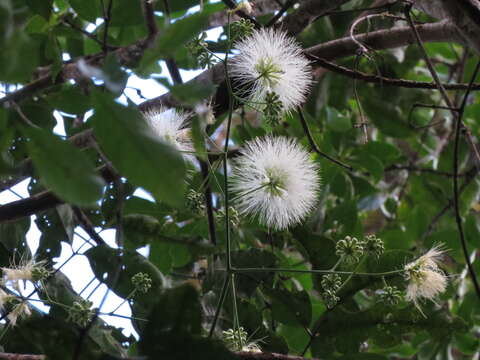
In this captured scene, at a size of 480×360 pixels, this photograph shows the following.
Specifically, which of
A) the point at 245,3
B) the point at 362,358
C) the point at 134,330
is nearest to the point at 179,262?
the point at 134,330

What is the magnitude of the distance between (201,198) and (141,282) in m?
0.21

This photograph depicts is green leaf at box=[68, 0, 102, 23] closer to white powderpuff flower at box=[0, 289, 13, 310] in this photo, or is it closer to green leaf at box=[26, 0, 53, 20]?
green leaf at box=[26, 0, 53, 20]

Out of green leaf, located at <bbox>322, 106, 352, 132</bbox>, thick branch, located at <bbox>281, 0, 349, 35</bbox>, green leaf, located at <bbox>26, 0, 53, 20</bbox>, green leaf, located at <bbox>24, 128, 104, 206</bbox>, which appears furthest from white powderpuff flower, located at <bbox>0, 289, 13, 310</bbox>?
green leaf, located at <bbox>322, 106, 352, 132</bbox>

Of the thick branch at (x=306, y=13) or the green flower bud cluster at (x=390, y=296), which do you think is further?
the thick branch at (x=306, y=13)

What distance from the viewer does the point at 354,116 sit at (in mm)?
2674

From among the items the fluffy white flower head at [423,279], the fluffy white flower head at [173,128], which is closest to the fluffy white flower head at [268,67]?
the fluffy white flower head at [173,128]

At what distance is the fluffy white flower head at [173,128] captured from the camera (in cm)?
118

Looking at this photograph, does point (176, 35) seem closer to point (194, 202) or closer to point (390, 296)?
point (194, 202)

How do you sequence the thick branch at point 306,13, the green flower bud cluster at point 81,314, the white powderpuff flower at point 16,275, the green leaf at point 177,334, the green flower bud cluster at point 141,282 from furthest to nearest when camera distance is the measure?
the thick branch at point 306,13
the green flower bud cluster at point 141,282
the white powderpuff flower at point 16,275
the green flower bud cluster at point 81,314
the green leaf at point 177,334

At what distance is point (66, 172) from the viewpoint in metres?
0.67

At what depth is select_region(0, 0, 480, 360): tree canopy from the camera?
0.72 m

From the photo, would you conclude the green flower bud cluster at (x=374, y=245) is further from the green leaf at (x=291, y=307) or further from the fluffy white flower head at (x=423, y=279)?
the green leaf at (x=291, y=307)

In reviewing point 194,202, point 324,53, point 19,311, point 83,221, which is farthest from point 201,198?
point 324,53

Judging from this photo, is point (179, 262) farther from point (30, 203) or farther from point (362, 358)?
point (362, 358)
